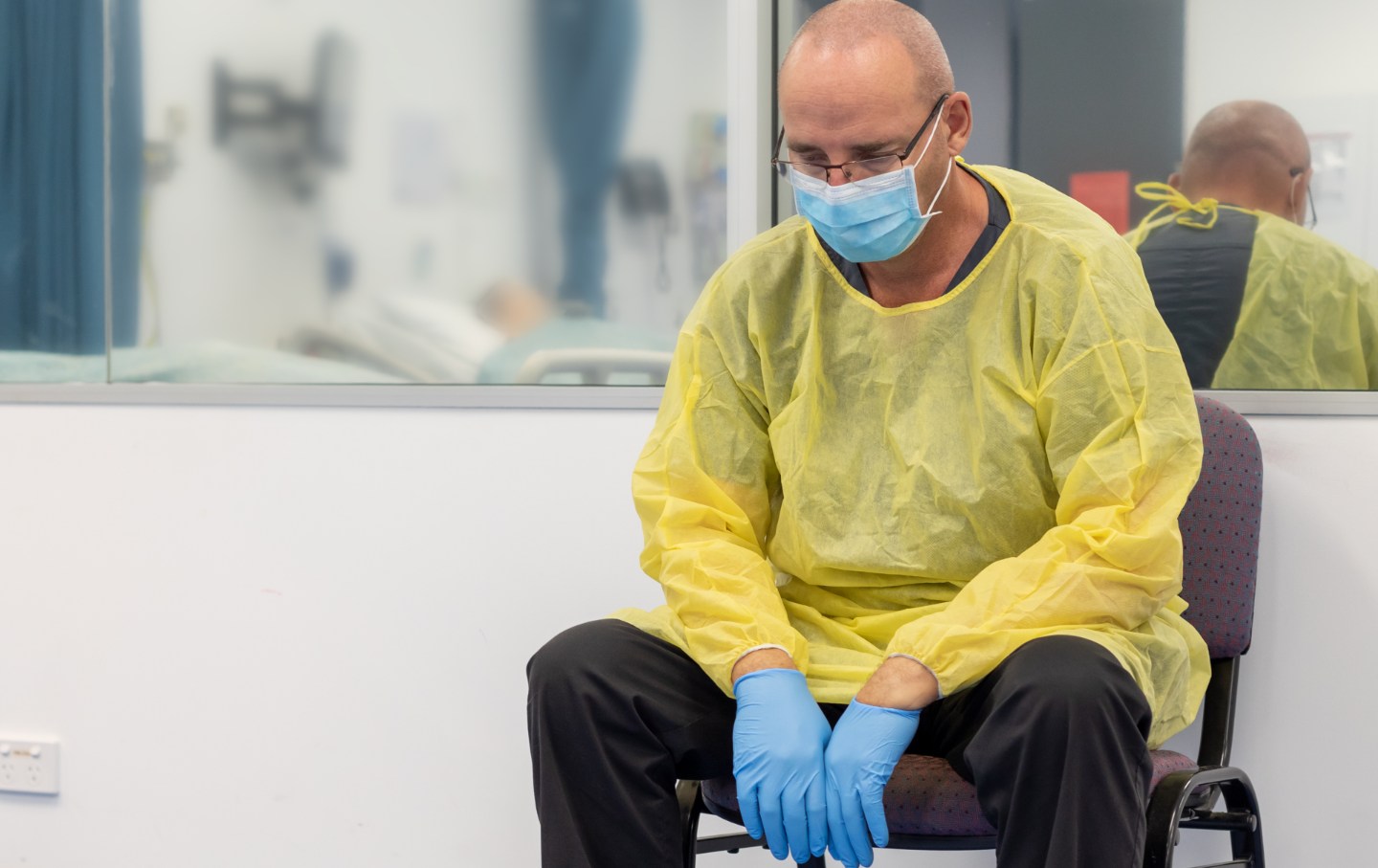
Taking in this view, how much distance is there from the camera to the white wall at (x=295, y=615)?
6.32 ft

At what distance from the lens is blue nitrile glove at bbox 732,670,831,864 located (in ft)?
3.95

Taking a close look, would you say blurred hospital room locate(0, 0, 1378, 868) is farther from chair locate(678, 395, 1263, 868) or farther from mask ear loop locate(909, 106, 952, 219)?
mask ear loop locate(909, 106, 952, 219)

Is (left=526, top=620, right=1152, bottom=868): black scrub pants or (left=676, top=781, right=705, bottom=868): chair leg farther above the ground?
(left=526, top=620, right=1152, bottom=868): black scrub pants

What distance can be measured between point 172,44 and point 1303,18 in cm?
159

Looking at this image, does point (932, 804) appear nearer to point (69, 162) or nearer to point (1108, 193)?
point (1108, 193)

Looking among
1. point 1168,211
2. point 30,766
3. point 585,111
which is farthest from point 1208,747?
point 30,766

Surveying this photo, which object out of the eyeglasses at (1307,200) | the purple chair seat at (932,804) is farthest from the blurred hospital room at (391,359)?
the purple chair seat at (932,804)

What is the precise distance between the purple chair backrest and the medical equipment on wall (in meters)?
1.28

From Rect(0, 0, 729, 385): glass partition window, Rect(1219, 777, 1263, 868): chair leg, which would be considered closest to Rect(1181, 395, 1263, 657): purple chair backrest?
Rect(1219, 777, 1263, 868): chair leg

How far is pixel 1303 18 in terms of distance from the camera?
5.48ft

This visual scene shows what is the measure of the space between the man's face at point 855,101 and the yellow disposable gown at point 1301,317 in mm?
588

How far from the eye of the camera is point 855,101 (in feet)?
4.30

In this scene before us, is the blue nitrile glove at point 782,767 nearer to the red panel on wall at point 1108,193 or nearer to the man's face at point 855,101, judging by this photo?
the man's face at point 855,101

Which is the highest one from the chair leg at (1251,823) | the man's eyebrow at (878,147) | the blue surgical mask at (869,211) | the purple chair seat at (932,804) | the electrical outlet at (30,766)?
the man's eyebrow at (878,147)
